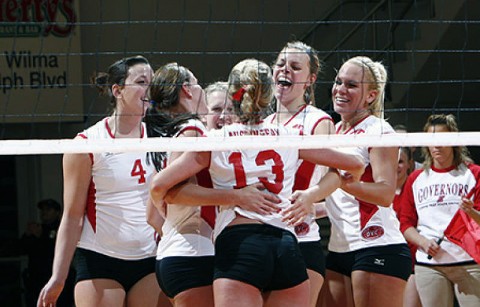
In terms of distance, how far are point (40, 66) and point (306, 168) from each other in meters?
7.37

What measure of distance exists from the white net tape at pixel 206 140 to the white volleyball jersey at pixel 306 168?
1.06ft

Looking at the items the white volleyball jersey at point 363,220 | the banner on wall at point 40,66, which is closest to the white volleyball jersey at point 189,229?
the white volleyball jersey at point 363,220

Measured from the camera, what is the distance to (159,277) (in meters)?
4.53

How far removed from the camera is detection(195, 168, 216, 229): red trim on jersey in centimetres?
452

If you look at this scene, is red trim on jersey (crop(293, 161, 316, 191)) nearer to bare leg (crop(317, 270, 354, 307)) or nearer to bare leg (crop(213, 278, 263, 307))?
bare leg (crop(317, 270, 354, 307))

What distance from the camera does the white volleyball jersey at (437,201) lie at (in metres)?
7.04

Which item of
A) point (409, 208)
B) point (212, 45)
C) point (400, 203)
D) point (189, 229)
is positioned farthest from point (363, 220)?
point (212, 45)

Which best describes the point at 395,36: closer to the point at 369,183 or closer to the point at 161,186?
the point at 369,183

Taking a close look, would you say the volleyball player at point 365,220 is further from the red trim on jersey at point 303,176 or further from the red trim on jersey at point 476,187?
the red trim on jersey at point 476,187

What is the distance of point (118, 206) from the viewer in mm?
5105

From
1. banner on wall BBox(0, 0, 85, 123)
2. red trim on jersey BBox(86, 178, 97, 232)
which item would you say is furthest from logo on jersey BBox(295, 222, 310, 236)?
banner on wall BBox(0, 0, 85, 123)

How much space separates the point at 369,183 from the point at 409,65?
275 inches

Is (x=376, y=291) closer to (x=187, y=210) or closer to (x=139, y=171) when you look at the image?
(x=187, y=210)

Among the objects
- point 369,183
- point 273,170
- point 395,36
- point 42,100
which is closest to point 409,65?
point 395,36
